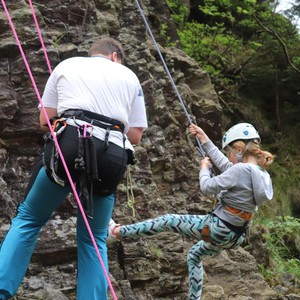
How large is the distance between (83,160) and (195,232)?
169 cm

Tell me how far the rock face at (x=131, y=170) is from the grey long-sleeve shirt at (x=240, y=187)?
4.48 feet

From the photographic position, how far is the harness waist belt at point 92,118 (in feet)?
14.0

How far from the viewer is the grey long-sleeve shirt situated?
5.08m

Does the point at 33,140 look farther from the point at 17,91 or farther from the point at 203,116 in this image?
the point at 203,116

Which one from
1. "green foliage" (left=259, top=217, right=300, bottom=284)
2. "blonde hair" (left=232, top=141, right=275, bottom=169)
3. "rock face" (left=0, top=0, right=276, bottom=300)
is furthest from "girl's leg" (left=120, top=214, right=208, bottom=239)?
"green foliage" (left=259, top=217, right=300, bottom=284)

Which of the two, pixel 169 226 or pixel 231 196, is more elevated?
pixel 231 196

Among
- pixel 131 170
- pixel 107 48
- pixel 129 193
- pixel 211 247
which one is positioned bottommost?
pixel 129 193

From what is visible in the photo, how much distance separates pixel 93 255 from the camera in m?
4.39

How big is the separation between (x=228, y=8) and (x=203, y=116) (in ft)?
16.4

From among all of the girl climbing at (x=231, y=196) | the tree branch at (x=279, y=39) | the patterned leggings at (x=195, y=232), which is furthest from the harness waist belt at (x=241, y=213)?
the tree branch at (x=279, y=39)

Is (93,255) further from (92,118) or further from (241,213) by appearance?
(241,213)

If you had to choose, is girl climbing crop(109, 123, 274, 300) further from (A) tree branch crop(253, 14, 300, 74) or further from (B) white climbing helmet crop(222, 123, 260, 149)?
(A) tree branch crop(253, 14, 300, 74)

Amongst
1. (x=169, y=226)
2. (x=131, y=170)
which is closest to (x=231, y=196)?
(x=169, y=226)

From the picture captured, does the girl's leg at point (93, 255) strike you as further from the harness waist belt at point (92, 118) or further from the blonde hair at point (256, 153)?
the blonde hair at point (256, 153)
